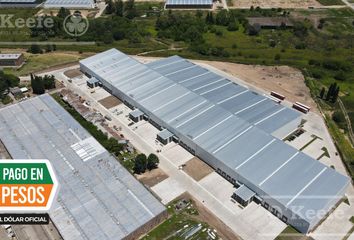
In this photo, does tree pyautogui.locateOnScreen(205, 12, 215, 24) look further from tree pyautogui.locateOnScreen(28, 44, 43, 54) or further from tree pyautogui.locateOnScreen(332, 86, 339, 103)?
tree pyautogui.locateOnScreen(28, 44, 43, 54)

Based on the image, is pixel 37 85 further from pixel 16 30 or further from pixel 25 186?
pixel 16 30

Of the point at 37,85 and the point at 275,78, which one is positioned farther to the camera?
the point at 275,78

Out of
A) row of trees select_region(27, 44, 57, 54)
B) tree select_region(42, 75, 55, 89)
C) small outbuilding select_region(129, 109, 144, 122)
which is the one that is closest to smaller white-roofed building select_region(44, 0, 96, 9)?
row of trees select_region(27, 44, 57, 54)

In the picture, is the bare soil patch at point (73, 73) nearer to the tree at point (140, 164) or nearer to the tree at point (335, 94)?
the tree at point (140, 164)

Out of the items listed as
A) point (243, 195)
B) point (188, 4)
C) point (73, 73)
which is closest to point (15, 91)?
point (73, 73)

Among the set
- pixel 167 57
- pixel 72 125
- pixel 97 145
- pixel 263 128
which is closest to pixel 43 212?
pixel 97 145

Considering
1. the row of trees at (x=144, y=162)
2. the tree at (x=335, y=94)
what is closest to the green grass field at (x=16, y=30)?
the row of trees at (x=144, y=162)
